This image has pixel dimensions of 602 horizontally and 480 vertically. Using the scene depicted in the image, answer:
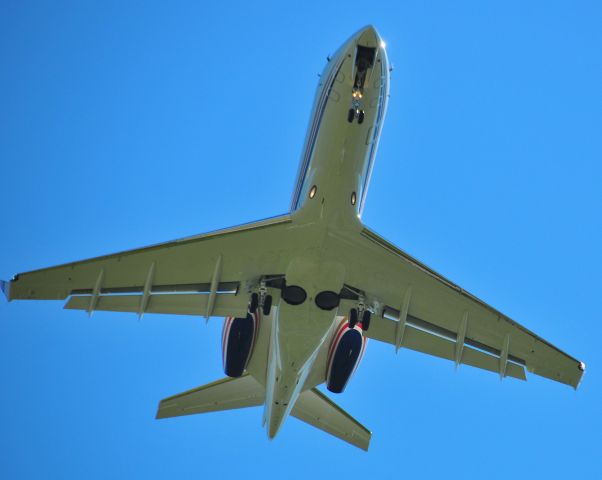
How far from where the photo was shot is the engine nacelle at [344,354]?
24047 mm

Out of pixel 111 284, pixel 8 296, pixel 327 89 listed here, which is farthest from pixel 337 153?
pixel 8 296

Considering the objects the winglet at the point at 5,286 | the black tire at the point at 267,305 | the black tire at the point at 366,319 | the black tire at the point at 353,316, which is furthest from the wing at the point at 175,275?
the black tire at the point at 366,319

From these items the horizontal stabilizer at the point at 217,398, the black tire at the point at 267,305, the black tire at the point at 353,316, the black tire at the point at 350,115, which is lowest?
the horizontal stabilizer at the point at 217,398

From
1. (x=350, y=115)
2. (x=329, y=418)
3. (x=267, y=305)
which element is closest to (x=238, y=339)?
(x=267, y=305)

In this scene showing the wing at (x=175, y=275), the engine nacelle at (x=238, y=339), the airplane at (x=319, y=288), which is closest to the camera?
the airplane at (x=319, y=288)

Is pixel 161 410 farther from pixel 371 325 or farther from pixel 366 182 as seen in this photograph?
pixel 366 182

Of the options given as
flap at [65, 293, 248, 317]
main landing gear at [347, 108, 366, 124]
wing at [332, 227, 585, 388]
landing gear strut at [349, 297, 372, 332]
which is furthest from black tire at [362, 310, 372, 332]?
main landing gear at [347, 108, 366, 124]

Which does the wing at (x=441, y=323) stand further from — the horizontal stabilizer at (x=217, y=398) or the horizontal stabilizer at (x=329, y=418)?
the horizontal stabilizer at (x=217, y=398)

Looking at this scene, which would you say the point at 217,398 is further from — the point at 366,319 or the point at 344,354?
the point at 366,319

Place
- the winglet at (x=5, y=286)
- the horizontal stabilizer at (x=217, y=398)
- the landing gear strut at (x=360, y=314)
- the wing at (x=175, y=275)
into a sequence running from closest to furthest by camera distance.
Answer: the winglet at (x=5, y=286)
the wing at (x=175, y=275)
the landing gear strut at (x=360, y=314)
the horizontal stabilizer at (x=217, y=398)

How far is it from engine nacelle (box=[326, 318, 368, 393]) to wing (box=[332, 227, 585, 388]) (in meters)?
0.99

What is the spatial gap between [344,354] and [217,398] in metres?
4.71

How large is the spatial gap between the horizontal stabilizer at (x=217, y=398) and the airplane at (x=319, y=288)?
0.15ft

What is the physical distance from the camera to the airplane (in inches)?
848
